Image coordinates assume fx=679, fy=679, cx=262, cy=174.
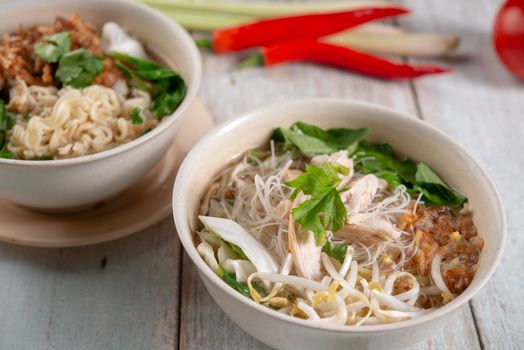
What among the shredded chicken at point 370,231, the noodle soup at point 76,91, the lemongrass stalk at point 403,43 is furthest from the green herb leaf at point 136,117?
the lemongrass stalk at point 403,43

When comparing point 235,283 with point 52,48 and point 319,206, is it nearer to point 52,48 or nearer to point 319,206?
point 319,206

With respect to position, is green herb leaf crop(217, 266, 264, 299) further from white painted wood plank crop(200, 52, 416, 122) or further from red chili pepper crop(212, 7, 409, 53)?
red chili pepper crop(212, 7, 409, 53)

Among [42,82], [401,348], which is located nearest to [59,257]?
[42,82]

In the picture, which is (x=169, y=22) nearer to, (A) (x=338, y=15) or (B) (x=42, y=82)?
(B) (x=42, y=82)

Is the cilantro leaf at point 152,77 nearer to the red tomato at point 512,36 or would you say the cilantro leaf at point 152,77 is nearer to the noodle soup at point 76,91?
the noodle soup at point 76,91

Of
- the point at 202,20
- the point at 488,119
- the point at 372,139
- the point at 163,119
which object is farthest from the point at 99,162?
the point at 488,119

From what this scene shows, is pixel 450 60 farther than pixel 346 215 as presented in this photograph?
Yes
